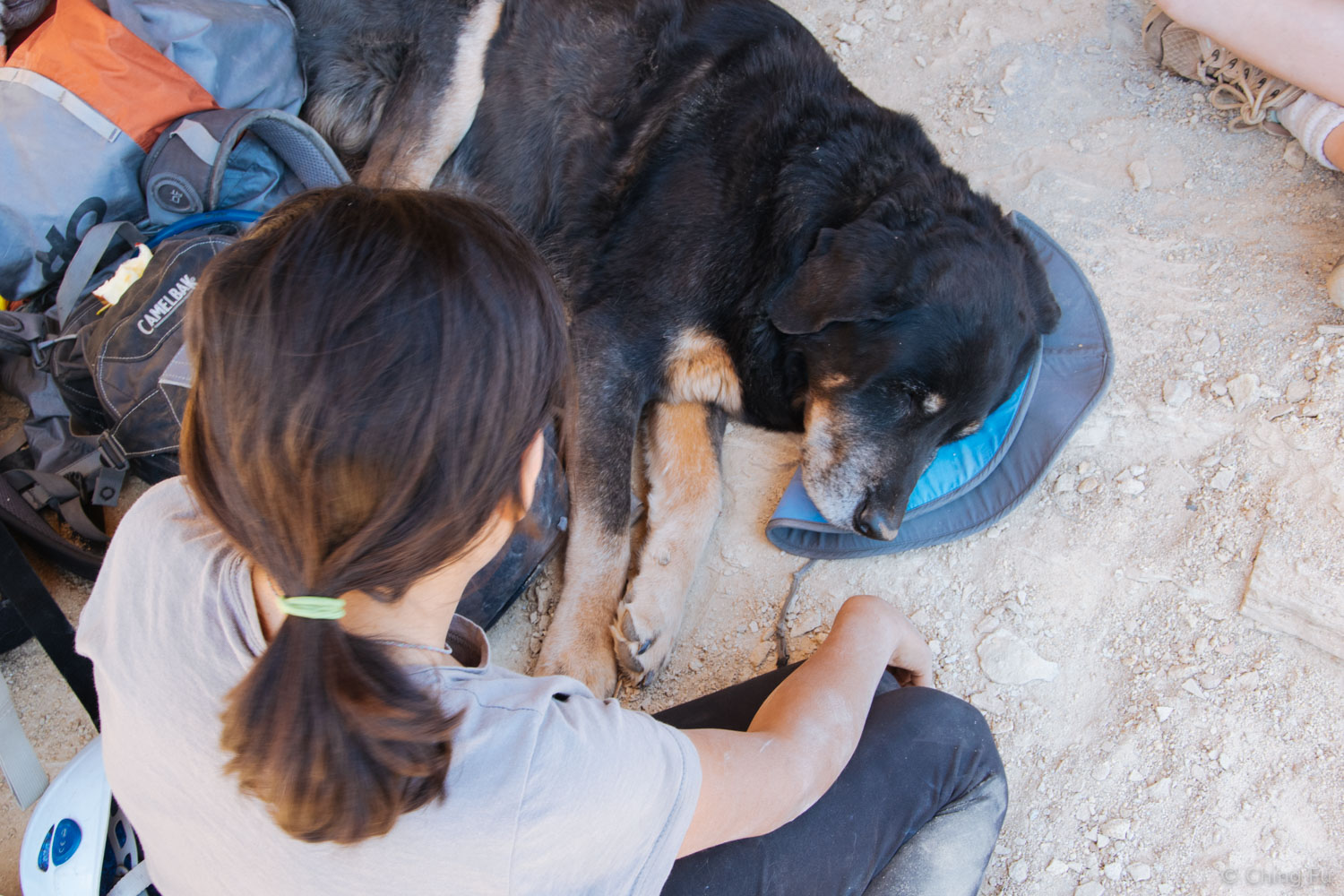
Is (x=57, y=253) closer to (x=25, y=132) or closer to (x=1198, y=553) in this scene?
(x=25, y=132)

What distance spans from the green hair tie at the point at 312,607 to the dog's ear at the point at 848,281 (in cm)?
164

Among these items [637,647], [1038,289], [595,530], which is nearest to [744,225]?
[1038,289]

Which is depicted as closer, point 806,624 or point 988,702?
point 988,702

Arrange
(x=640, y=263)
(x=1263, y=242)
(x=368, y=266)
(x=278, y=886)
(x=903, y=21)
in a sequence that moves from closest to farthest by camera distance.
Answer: (x=368, y=266), (x=278, y=886), (x=640, y=263), (x=1263, y=242), (x=903, y=21)

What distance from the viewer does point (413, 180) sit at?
3.19m

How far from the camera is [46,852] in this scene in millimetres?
1674

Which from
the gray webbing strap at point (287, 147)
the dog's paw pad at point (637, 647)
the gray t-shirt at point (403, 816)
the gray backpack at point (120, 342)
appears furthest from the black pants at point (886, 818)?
the gray webbing strap at point (287, 147)

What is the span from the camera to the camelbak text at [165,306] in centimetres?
243

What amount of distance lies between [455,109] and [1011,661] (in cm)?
270

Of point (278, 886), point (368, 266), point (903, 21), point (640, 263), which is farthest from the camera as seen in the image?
point (903, 21)

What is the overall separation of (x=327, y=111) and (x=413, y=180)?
1.61 feet

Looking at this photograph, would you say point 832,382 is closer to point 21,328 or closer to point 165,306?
point 165,306

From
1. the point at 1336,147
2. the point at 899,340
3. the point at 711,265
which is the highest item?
the point at 711,265

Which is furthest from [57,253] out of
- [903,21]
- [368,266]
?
[903,21]
